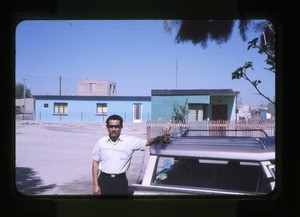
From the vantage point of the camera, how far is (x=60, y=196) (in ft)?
7.94

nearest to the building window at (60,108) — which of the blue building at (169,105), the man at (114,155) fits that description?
the blue building at (169,105)

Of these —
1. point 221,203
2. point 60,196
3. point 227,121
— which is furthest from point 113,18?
point 227,121

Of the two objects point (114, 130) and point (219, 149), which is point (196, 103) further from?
point (219, 149)

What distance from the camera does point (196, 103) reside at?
7.85 meters

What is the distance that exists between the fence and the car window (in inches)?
11.4

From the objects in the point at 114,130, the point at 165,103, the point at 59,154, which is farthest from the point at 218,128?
the point at 59,154

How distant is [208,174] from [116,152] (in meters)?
0.85

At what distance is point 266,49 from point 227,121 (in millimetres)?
4878

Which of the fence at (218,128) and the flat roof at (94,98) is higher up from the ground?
the flat roof at (94,98)

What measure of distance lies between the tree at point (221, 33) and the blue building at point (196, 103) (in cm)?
398

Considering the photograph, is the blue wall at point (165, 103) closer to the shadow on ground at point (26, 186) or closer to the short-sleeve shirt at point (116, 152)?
the shadow on ground at point (26, 186)

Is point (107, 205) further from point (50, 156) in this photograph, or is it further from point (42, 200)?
point (50, 156)

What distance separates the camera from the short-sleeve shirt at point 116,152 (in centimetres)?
272
